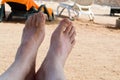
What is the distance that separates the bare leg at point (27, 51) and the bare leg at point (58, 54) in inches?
3.6

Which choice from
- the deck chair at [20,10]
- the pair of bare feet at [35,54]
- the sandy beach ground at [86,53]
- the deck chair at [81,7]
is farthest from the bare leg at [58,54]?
the deck chair at [81,7]

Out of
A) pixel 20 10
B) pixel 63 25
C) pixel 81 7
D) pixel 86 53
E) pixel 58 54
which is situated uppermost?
pixel 63 25

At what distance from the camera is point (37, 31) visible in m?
2.69

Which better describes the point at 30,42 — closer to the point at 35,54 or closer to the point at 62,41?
the point at 35,54

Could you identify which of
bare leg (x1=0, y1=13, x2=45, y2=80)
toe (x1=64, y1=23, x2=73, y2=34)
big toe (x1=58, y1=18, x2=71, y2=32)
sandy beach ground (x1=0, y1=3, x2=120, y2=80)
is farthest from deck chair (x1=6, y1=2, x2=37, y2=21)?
bare leg (x1=0, y1=13, x2=45, y2=80)

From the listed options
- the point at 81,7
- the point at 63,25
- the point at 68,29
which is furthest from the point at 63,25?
the point at 81,7

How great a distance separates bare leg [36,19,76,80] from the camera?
89.4 inches

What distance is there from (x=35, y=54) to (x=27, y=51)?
55 mm

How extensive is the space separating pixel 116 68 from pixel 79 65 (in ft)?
1.61

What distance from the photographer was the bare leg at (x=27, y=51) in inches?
85.3

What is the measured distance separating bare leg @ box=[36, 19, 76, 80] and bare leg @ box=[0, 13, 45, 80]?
90 millimetres

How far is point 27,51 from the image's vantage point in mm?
2428

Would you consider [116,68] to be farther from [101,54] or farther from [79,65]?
[101,54]

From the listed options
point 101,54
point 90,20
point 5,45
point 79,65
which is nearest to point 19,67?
point 79,65
